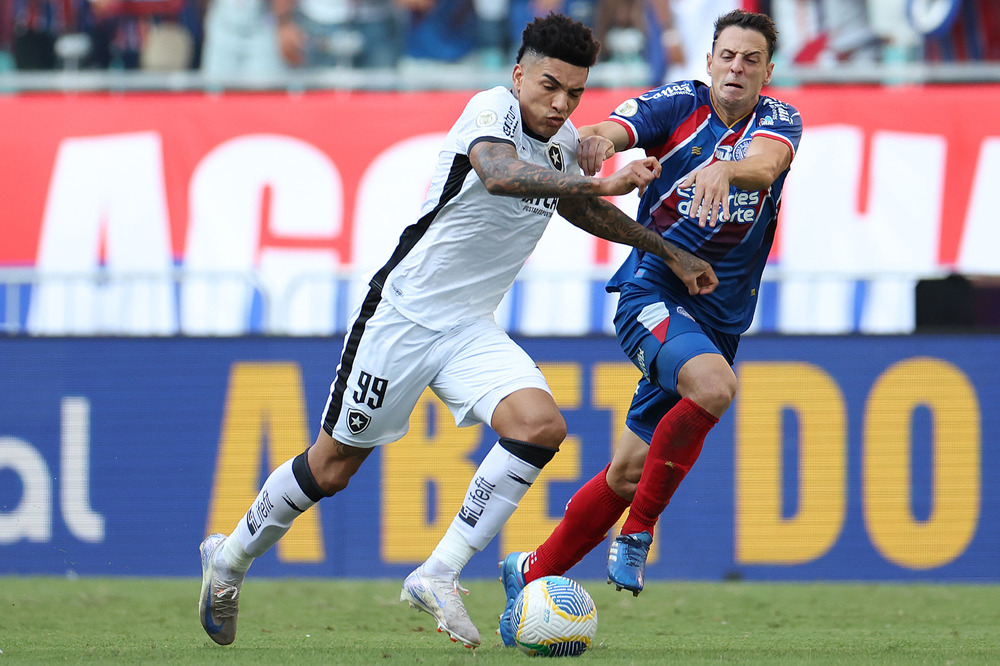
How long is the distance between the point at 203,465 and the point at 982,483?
5269mm

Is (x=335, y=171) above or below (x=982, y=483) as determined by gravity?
above

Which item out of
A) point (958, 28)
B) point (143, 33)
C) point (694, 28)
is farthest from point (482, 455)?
point (958, 28)

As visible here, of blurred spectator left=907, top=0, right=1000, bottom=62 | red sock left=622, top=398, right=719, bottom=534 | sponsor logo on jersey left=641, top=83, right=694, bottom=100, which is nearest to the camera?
red sock left=622, top=398, right=719, bottom=534

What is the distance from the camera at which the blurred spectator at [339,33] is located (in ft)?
40.3

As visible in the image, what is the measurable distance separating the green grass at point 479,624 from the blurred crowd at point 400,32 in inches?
227

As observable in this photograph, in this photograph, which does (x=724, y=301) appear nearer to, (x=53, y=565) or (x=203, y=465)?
(x=203, y=465)

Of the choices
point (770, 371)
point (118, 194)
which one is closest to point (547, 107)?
point (770, 371)

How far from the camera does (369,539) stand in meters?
8.59

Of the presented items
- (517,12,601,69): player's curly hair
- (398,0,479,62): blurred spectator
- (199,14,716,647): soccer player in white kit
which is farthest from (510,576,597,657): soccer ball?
(398,0,479,62): blurred spectator

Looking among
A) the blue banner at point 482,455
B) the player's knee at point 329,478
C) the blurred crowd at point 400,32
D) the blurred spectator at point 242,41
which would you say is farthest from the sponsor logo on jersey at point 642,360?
the blurred spectator at point 242,41

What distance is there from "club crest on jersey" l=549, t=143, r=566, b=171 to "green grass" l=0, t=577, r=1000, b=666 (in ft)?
6.54

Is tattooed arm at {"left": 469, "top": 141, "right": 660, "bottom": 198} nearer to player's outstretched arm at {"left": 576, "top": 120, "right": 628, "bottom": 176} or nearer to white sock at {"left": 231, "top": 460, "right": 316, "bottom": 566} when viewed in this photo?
player's outstretched arm at {"left": 576, "top": 120, "right": 628, "bottom": 176}

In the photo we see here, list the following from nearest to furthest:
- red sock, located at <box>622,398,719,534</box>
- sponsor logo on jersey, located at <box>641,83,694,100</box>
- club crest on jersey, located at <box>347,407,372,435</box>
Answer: red sock, located at <box>622,398,719,534</box> → club crest on jersey, located at <box>347,407,372,435</box> → sponsor logo on jersey, located at <box>641,83,694,100</box>

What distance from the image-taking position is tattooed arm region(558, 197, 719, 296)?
5.26 metres
